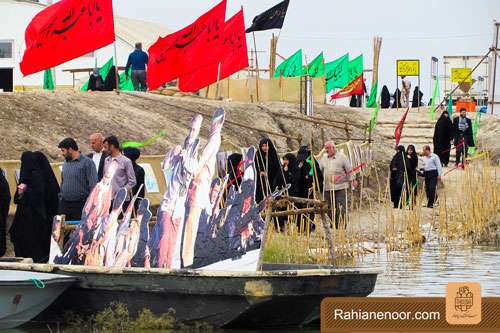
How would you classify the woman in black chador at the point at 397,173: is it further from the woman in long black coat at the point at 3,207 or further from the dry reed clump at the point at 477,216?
the woman in long black coat at the point at 3,207

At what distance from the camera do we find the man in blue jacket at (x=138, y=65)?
34.0 m

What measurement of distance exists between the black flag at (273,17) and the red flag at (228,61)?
562 cm

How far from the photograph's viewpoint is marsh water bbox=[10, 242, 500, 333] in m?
18.2

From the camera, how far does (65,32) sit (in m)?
28.7

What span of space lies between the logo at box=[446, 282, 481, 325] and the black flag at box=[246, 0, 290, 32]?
935 inches

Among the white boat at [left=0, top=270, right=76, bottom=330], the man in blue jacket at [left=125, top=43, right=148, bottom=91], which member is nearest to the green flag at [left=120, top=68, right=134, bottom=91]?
the man in blue jacket at [left=125, top=43, right=148, bottom=91]

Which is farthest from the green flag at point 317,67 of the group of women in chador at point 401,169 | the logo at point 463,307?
the logo at point 463,307

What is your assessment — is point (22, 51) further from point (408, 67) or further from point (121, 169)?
point (121, 169)

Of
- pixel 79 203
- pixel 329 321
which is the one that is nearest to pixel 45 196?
pixel 79 203

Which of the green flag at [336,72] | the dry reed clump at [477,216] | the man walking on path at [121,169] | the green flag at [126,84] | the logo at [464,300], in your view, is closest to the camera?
the logo at [464,300]

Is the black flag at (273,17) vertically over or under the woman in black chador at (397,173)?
over

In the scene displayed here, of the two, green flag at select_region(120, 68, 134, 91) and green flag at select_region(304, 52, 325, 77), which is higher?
green flag at select_region(304, 52, 325, 77)

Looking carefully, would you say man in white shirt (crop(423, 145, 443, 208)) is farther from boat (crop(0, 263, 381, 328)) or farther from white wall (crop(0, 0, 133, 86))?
white wall (crop(0, 0, 133, 86))

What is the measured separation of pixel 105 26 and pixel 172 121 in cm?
386
